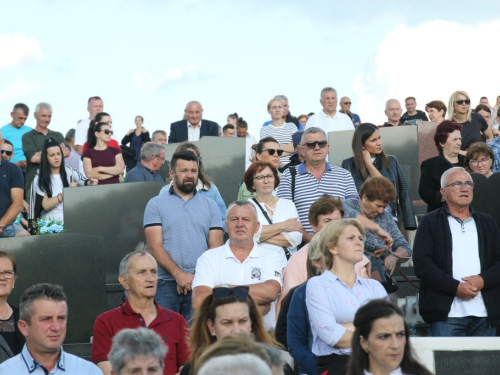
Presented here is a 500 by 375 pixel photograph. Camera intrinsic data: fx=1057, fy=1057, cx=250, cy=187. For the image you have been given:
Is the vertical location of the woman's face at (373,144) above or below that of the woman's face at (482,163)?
above

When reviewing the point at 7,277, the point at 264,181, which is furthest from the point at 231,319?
the point at 264,181

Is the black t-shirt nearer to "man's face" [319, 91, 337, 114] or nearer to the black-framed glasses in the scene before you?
"man's face" [319, 91, 337, 114]

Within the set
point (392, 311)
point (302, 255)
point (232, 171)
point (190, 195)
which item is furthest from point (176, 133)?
point (392, 311)

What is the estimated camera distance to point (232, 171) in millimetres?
16141

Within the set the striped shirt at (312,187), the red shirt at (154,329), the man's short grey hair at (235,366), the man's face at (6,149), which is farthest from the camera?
the man's face at (6,149)

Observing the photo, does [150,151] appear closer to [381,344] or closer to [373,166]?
[373,166]

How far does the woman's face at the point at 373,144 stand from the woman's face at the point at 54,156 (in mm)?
3723

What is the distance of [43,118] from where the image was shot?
51.3ft

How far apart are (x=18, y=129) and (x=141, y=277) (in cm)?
833

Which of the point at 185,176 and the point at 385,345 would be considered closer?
the point at 385,345

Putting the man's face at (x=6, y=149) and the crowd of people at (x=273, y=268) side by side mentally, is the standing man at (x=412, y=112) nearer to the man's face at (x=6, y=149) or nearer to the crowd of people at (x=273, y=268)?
the crowd of people at (x=273, y=268)

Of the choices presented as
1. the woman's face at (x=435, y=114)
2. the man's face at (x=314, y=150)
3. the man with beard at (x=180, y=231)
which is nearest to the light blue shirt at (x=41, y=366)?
the man with beard at (x=180, y=231)

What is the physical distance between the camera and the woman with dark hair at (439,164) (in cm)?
1137

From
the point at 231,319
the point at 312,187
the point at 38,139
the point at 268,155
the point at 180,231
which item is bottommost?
the point at 231,319
